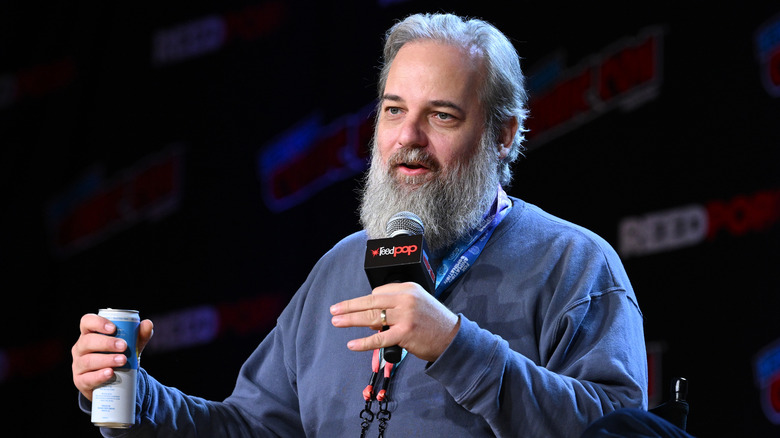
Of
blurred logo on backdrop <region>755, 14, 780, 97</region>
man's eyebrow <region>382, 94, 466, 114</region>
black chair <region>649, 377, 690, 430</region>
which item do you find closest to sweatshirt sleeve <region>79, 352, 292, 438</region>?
man's eyebrow <region>382, 94, 466, 114</region>

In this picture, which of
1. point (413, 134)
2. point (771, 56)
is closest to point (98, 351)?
point (413, 134)

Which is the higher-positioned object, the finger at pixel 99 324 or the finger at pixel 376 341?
the finger at pixel 99 324

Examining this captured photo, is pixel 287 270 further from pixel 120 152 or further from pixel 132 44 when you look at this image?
pixel 132 44

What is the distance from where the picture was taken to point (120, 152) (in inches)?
151

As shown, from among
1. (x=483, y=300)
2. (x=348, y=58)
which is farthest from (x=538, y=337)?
(x=348, y=58)

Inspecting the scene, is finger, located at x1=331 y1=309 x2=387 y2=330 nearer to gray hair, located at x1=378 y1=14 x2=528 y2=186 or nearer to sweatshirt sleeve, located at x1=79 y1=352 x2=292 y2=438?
sweatshirt sleeve, located at x1=79 y1=352 x2=292 y2=438

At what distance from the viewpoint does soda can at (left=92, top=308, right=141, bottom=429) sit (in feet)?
5.02

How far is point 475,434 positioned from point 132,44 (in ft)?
9.35

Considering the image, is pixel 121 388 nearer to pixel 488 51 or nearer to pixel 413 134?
pixel 413 134

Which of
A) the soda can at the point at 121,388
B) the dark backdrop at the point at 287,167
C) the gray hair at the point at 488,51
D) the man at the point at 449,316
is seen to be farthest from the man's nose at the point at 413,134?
the dark backdrop at the point at 287,167

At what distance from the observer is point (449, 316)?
4.71 ft

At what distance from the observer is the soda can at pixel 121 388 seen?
1529mm

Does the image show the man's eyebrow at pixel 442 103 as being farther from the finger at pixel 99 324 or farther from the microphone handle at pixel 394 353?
the finger at pixel 99 324

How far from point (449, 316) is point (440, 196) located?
0.52 meters
